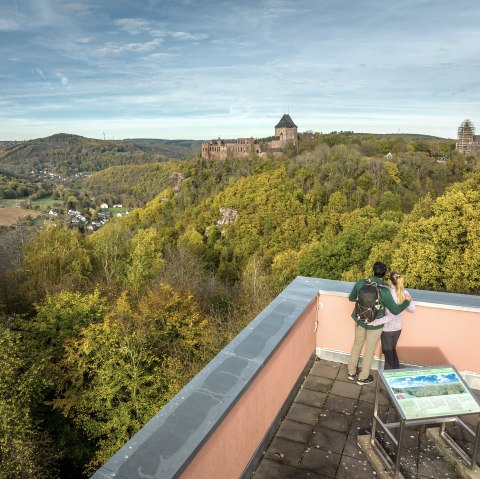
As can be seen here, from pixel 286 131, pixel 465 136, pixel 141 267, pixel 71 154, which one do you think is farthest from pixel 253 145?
pixel 71 154

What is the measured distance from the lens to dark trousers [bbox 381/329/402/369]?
3957mm

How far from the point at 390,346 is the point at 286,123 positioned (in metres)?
87.1

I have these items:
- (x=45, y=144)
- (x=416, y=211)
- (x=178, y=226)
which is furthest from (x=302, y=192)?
(x=45, y=144)

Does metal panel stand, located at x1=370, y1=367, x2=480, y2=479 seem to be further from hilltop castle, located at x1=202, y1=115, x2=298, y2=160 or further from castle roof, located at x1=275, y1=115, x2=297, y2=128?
castle roof, located at x1=275, y1=115, x2=297, y2=128

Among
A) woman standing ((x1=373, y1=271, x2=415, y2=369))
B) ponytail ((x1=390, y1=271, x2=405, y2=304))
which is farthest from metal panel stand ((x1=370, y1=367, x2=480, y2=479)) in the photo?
ponytail ((x1=390, y1=271, x2=405, y2=304))

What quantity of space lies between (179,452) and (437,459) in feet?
6.98

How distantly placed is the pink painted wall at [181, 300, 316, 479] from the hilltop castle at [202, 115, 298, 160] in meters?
81.5

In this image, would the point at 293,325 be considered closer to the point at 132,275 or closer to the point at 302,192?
the point at 132,275

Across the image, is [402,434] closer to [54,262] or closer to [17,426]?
[17,426]

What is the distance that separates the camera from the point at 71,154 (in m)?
162

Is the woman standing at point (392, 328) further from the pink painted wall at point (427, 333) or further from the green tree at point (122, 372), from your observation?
the green tree at point (122, 372)

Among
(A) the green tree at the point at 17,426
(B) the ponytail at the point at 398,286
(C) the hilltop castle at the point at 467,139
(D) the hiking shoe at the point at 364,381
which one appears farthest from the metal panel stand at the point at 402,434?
(C) the hilltop castle at the point at 467,139

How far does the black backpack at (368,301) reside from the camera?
3795mm

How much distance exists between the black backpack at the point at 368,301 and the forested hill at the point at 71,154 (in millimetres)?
131996
